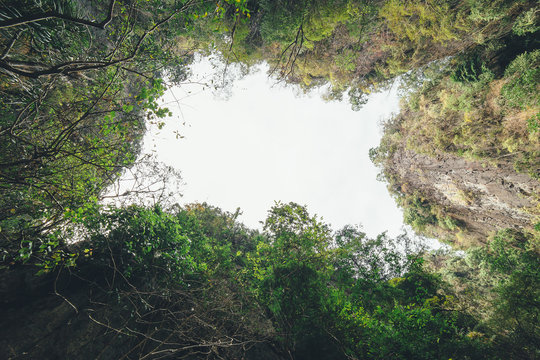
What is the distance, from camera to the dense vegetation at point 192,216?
4020 millimetres

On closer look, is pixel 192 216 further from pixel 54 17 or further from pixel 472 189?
pixel 472 189

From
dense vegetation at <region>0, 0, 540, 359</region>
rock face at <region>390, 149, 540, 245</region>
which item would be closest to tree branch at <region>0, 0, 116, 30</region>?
dense vegetation at <region>0, 0, 540, 359</region>

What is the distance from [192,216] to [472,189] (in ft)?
62.8

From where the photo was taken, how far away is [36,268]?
543 cm

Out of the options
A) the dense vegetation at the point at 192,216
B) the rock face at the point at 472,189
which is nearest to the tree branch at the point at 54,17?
the dense vegetation at the point at 192,216

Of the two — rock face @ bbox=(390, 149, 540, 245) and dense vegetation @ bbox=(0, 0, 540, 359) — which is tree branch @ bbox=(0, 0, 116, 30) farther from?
rock face @ bbox=(390, 149, 540, 245)

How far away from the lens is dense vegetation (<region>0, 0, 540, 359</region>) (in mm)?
4020

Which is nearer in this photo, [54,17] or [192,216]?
[54,17]

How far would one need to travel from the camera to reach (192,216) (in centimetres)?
1193

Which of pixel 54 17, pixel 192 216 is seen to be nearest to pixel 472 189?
pixel 192 216

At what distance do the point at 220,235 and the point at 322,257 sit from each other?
988 centimetres

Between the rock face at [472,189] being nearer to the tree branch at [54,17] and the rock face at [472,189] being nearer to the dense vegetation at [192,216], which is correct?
the dense vegetation at [192,216]

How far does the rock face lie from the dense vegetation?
653mm

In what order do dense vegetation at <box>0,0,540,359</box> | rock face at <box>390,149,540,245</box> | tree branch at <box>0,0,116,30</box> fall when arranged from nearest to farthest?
1. tree branch at <box>0,0,116,30</box>
2. dense vegetation at <box>0,0,540,359</box>
3. rock face at <box>390,149,540,245</box>
